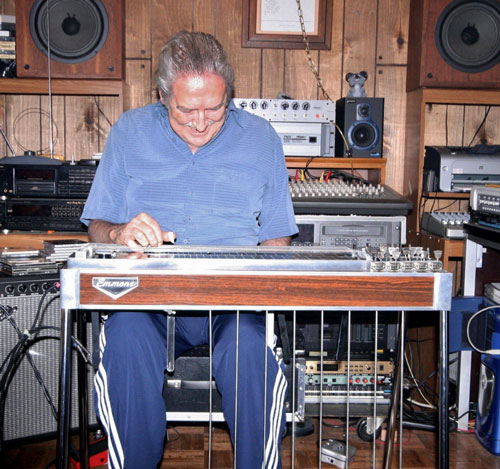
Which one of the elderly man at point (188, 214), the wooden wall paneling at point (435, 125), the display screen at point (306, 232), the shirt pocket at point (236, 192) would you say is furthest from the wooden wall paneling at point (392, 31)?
the shirt pocket at point (236, 192)

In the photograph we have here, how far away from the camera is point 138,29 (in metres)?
2.96

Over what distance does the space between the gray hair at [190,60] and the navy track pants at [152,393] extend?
0.65 metres

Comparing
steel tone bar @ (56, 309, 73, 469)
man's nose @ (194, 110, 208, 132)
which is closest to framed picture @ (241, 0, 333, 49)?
man's nose @ (194, 110, 208, 132)

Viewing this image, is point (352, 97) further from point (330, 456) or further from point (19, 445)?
point (19, 445)

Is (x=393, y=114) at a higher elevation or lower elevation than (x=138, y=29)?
lower

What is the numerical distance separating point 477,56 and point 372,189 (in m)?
0.76

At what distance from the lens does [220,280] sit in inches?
48.9

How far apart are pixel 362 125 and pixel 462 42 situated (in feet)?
1.79

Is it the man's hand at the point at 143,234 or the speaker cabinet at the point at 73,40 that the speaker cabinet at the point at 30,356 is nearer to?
the man's hand at the point at 143,234

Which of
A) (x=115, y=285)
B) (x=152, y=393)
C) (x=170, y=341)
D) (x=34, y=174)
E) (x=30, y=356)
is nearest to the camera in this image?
(x=115, y=285)

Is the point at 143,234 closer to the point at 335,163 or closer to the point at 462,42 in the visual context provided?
the point at 335,163

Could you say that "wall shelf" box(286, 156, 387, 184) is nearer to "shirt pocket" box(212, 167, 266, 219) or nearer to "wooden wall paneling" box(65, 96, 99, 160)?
"shirt pocket" box(212, 167, 266, 219)

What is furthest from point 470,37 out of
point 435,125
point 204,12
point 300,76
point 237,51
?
point 204,12

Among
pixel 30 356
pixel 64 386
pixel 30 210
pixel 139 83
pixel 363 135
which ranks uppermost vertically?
pixel 139 83
